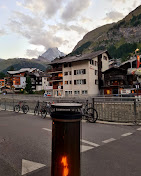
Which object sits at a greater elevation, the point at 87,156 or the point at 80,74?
the point at 80,74

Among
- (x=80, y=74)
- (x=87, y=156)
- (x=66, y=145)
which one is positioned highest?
(x=80, y=74)

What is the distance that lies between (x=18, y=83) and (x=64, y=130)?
86.5 meters

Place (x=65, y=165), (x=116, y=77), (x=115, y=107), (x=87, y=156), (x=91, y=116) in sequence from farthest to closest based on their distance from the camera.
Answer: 1. (x=116, y=77)
2. (x=115, y=107)
3. (x=91, y=116)
4. (x=87, y=156)
5. (x=65, y=165)

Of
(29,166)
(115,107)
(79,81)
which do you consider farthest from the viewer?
(79,81)

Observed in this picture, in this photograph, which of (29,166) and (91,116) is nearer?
(29,166)

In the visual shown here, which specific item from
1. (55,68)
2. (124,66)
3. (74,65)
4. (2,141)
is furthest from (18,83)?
(2,141)

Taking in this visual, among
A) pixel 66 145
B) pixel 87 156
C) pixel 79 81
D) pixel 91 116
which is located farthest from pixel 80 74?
pixel 66 145

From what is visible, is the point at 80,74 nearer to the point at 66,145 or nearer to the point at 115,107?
the point at 115,107

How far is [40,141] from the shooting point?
17.5 ft

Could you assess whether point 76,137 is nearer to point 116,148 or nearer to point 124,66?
point 116,148

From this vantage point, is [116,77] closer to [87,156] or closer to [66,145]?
[87,156]

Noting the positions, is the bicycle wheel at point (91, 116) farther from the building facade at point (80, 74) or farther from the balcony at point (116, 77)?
the balcony at point (116, 77)

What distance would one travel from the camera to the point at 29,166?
339 cm

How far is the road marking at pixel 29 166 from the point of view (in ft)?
10.6
